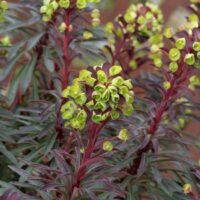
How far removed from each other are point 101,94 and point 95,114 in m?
0.06

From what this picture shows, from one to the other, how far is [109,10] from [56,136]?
9.29ft

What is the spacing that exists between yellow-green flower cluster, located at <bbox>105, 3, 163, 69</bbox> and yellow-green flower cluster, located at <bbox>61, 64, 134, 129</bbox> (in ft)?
2.18

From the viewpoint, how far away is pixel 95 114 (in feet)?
4.27

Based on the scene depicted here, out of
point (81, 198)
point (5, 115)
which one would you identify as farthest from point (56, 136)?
point (81, 198)

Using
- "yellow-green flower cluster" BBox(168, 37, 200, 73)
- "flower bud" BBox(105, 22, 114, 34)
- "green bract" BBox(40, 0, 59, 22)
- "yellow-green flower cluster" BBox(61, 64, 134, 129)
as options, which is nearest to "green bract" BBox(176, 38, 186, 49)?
"yellow-green flower cluster" BBox(168, 37, 200, 73)

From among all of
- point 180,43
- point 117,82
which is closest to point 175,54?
point 180,43

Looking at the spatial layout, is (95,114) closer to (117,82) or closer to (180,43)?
(117,82)

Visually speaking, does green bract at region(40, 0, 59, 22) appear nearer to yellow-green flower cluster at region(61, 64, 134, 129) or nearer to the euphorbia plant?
the euphorbia plant

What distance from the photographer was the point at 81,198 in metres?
1.47

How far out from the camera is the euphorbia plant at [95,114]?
138 centimetres

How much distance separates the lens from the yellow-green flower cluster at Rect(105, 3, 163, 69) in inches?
78.9

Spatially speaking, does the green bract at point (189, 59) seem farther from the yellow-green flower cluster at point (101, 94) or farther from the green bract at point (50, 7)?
the green bract at point (50, 7)

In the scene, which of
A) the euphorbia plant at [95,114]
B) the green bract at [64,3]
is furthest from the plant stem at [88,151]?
the green bract at [64,3]

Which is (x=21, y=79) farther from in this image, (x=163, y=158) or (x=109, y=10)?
(x=109, y=10)
